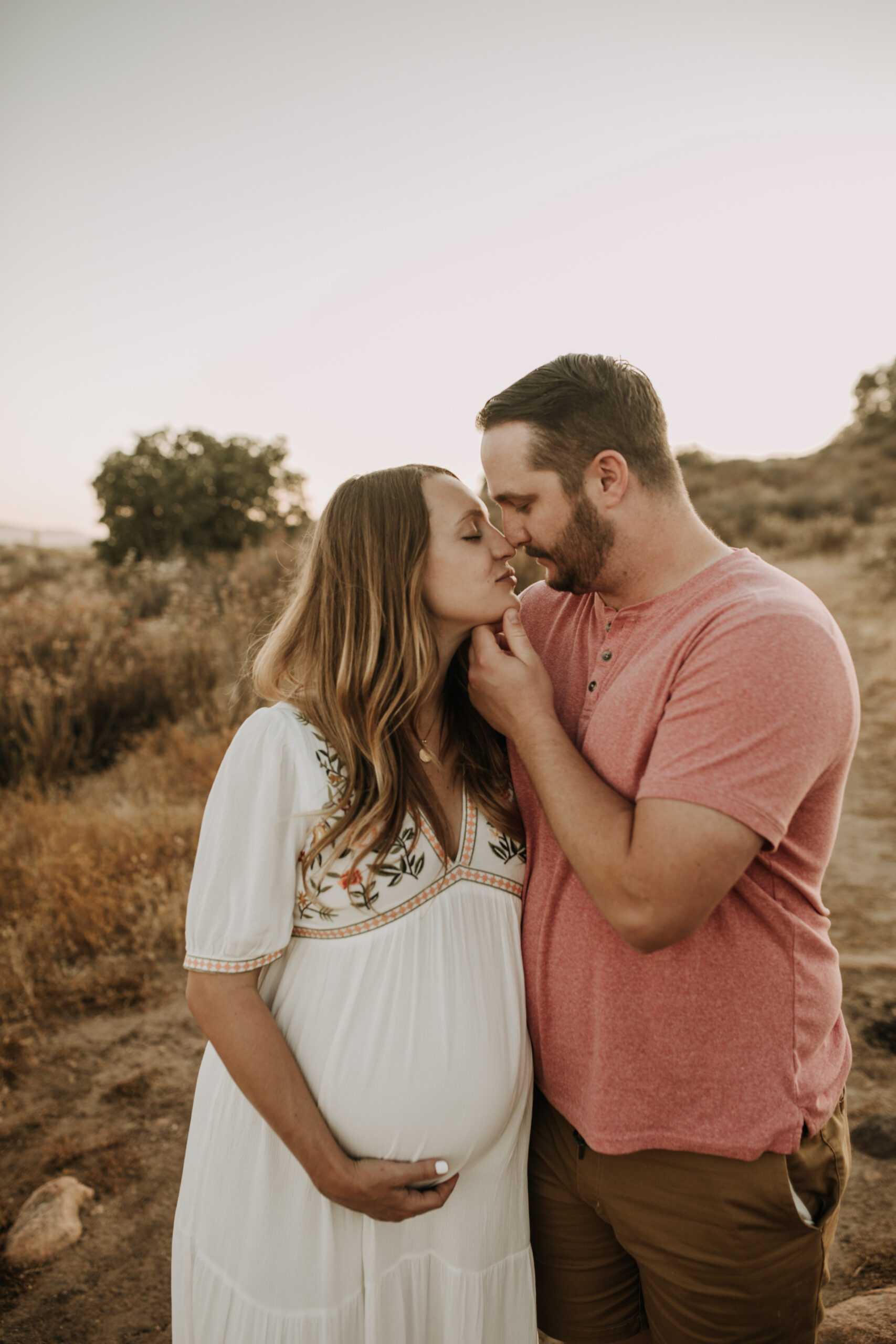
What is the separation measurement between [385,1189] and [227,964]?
537 millimetres

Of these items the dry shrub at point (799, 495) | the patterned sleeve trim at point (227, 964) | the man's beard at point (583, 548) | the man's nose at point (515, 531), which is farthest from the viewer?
the dry shrub at point (799, 495)

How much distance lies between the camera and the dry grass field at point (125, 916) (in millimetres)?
2758

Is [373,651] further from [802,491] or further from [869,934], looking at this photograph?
[802,491]

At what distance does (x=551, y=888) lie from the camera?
177 cm

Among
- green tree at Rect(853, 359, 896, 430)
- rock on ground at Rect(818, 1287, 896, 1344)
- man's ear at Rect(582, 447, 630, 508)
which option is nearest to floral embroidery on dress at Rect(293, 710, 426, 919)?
man's ear at Rect(582, 447, 630, 508)

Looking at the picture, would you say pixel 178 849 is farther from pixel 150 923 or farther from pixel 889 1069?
pixel 889 1069

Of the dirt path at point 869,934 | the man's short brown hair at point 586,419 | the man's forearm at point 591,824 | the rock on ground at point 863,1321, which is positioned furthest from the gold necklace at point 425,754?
the dirt path at point 869,934

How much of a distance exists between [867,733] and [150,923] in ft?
21.8

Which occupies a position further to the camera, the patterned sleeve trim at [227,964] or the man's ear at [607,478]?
the man's ear at [607,478]

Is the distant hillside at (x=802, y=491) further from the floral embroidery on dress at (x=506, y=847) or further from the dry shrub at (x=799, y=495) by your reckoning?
the floral embroidery on dress at (x=506, y=847)

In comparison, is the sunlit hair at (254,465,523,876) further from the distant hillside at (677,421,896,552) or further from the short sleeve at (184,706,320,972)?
the distant hillside at (677,421,896,552)

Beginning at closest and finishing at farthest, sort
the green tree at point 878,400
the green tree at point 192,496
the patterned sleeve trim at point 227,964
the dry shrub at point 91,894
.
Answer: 1. the patterned sleeve trim at point 227,964
2. the dry shrub at point 91,894
3. the green tree at point 192,496
4. the green tree at point 878,400

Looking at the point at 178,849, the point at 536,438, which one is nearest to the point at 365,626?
the point at 536,438

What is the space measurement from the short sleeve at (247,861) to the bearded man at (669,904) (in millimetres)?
500
